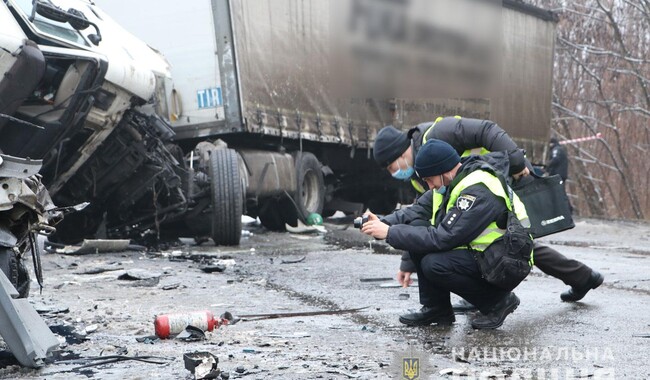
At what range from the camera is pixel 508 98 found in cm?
1557

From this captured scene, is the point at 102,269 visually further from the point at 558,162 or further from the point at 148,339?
the point at 558,162

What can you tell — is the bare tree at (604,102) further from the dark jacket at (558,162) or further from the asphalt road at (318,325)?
the asphalt road at (318,325)

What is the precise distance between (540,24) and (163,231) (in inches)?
371

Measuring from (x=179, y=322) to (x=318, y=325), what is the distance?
0.77 m

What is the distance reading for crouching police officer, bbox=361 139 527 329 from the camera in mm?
4352

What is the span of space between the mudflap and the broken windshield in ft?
11.2

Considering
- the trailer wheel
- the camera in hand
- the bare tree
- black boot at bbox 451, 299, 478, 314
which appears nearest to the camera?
the camera in hand

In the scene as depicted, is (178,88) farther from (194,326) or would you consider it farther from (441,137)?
(194,326)

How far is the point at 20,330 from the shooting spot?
11.6 ft

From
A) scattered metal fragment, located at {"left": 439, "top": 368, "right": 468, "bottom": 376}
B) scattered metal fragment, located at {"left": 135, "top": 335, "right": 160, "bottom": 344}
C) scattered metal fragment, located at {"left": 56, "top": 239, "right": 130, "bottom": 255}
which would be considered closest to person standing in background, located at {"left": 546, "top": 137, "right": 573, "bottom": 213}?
scattered metal fragment, located at {"left": 56, "top": 239, "right": 130, "bottom": 255}

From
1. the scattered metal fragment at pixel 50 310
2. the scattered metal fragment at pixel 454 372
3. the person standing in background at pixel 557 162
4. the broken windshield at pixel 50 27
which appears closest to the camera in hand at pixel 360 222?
the scattered metal fragment at pixel 454 372

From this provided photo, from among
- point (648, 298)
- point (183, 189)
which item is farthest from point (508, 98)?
point (648, 298)

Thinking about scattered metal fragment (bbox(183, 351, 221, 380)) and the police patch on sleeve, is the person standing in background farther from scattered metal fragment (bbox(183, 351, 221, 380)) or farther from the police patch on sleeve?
scattered metal fragment (bbox(183, 351, 221, 380))

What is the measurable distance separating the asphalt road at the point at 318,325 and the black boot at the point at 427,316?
0.06m
